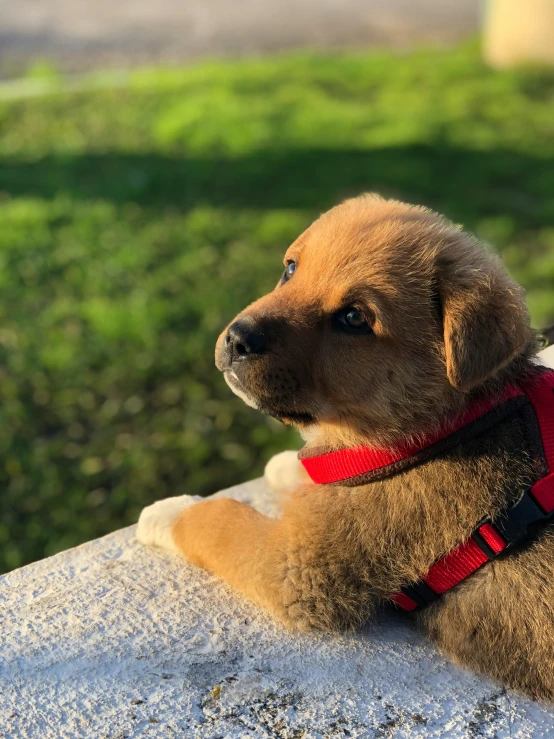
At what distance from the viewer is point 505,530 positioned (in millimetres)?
2725

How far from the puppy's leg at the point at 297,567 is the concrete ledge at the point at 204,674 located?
90 millimetres

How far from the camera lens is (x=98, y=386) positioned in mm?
5754

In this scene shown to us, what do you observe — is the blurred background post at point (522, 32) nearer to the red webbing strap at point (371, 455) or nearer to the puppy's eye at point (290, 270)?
the puppy's eye at point (290, 270)

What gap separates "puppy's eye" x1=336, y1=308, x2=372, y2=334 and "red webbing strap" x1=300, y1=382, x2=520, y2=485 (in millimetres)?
418

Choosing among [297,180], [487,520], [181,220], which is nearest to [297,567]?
[487,520]

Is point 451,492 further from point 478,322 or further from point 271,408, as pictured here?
point 271,408

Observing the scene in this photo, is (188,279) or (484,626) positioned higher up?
(188,279)

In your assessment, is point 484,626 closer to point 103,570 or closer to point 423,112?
point 103,570

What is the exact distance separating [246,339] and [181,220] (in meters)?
5.52

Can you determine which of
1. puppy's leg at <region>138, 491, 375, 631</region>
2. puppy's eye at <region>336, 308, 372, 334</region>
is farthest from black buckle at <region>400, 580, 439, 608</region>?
puppy's eye at <region>336, 308, 372, 334</region>

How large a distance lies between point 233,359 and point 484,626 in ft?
3.98

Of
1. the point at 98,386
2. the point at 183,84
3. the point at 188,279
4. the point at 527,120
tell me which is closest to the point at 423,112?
the point at 527,120

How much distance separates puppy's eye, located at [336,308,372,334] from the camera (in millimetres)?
2885

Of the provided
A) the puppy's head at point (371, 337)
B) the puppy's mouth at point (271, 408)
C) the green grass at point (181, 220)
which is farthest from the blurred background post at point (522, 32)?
the puppy's mouth at point (271, 408)
